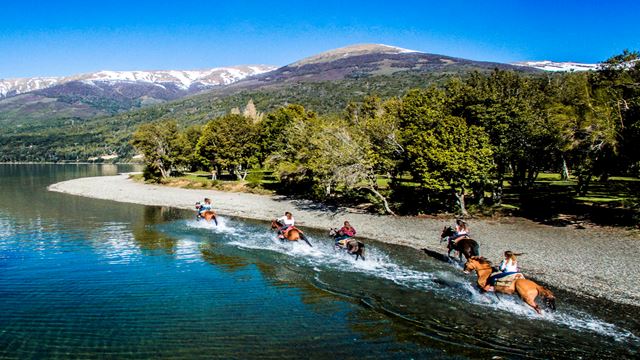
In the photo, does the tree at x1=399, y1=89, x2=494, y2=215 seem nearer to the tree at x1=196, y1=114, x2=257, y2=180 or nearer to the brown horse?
the brown horse

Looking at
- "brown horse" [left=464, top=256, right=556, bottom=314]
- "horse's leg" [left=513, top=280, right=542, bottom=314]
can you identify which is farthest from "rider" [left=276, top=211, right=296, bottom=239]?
"horse's leg" [left=513, top=280, right=542, bottom=314]

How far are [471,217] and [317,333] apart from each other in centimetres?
2538

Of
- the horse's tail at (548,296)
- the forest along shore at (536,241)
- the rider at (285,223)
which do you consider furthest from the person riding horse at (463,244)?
the rider at (285,223)

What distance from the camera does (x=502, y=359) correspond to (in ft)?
43.1

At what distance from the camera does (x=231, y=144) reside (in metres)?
76.4

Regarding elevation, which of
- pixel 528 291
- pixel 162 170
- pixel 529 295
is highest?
pixel 162 170

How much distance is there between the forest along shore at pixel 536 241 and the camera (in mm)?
20344

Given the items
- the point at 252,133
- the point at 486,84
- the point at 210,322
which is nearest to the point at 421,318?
the point at 210,322

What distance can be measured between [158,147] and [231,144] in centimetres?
1833

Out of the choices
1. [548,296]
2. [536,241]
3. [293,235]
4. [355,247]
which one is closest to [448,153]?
[536,241]

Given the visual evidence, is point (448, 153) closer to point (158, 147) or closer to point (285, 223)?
point (285, 223)

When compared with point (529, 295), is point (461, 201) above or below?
above

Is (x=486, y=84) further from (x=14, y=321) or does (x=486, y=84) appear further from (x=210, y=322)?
(x=14, y=321)

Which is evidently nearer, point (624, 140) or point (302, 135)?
point (624, 140)
